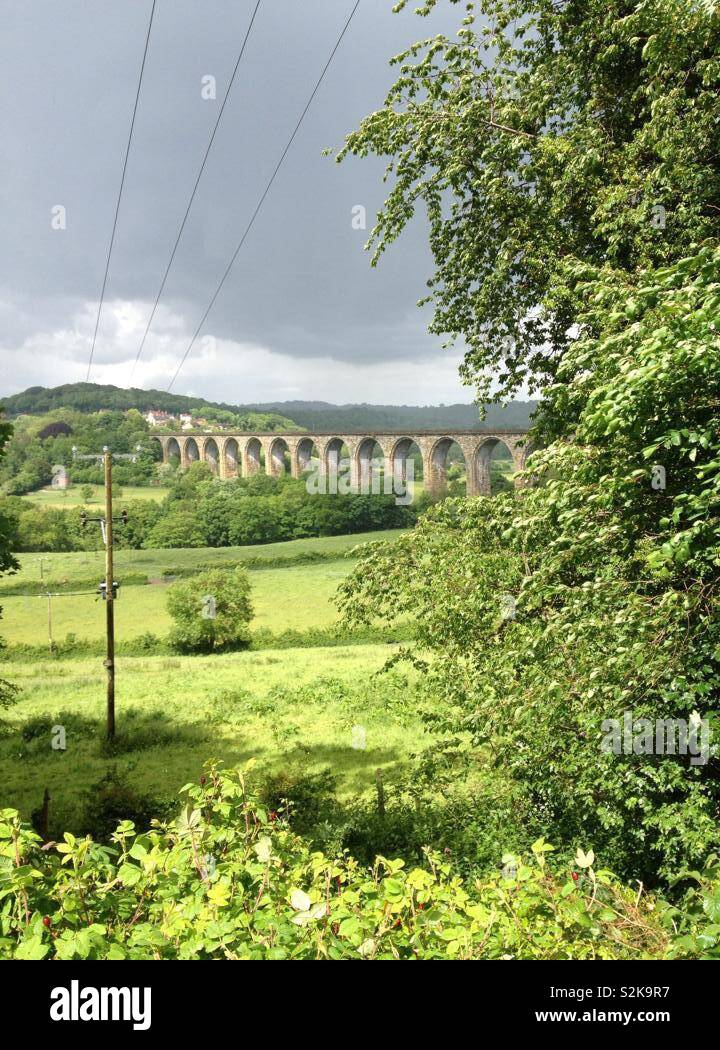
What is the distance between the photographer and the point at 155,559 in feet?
209

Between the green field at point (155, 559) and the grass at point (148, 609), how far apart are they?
12.1 ft

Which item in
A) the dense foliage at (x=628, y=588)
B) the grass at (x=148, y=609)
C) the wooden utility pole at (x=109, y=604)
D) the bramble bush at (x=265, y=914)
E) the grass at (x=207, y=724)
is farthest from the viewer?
the grass at (x=148, y=609)

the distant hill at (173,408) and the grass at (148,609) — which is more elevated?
the distant hill at (173,408)

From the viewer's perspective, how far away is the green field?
2251 inches

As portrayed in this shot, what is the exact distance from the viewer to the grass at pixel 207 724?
18328mm

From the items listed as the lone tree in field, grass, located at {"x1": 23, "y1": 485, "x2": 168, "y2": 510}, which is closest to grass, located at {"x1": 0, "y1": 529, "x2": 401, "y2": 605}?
grass, located at {"x1": 23, "y1": 485, "x2": 168, "y2": 510}

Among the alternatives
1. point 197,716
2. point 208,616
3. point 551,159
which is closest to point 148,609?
point 208,616

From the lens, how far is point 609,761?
617cm

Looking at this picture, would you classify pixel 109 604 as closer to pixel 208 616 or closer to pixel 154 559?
pixel 208 616

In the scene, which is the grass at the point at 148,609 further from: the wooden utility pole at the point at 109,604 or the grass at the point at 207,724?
the wooden utility pole at the point at 109,604

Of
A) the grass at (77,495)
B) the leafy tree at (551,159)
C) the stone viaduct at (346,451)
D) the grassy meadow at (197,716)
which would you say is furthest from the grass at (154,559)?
the leafy tree at (551,159)

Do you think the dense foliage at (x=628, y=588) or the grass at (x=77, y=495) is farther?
the grass at (x=77, y=495)
